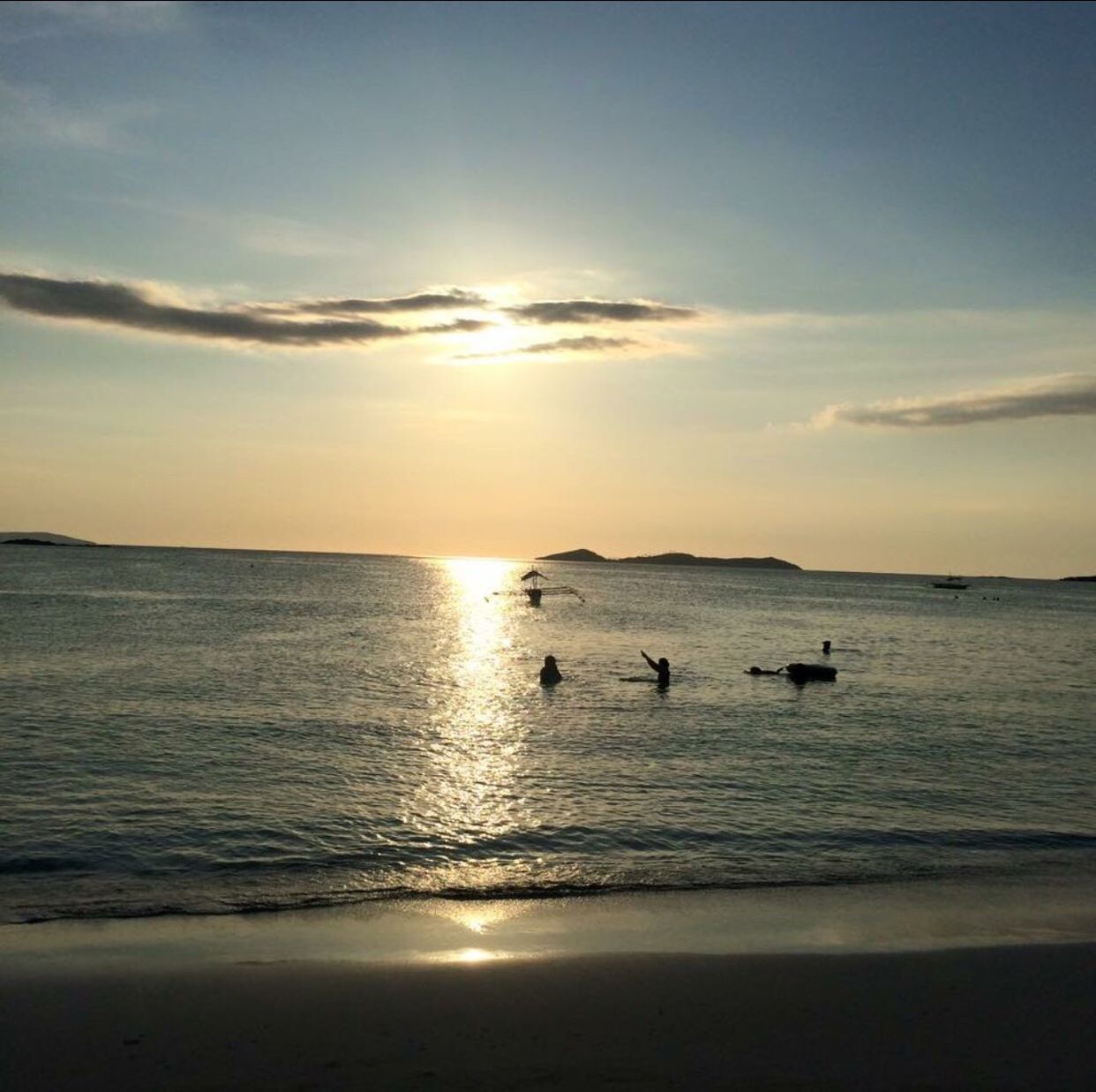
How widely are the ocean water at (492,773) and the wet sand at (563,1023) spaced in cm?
384

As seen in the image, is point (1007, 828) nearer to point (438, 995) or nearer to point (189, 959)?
point (438, 995)

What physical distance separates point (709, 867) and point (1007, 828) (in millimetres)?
8290

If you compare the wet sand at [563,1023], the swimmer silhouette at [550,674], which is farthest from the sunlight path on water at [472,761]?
the wet sand at [563,1023]

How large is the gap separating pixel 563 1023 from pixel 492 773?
50.6 feet

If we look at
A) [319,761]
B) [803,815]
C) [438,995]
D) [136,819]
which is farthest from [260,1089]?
[319,761]

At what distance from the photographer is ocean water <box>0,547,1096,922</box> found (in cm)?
1658

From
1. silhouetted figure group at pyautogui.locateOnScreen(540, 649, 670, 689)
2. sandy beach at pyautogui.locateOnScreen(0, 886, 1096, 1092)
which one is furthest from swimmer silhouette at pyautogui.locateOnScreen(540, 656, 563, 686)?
sandy beach at pyautogui.locateOnScreen(0, 886, 1096, 1092)

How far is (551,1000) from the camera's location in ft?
35.1

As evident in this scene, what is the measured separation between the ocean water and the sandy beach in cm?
192

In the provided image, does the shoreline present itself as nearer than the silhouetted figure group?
Yes

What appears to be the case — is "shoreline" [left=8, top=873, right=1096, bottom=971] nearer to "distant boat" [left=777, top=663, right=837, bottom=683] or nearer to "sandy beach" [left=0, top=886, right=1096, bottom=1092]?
"sandy beach" [left=0, top=886, right=1096, bottom=1092]

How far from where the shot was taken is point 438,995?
1077 centimetres

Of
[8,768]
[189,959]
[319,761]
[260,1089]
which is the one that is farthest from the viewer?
[319,761]

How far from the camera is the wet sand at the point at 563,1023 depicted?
8.96 metres
